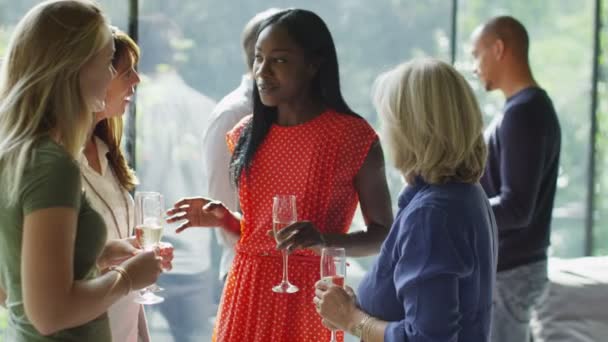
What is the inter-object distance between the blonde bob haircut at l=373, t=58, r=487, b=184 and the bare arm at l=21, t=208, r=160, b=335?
0.77 m

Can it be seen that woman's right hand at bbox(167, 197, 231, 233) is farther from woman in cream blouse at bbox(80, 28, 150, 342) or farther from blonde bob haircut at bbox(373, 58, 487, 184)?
blonde bob haircut at bbox(373, 58, 487, 184)

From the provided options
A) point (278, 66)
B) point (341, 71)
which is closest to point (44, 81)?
point (278, 66)

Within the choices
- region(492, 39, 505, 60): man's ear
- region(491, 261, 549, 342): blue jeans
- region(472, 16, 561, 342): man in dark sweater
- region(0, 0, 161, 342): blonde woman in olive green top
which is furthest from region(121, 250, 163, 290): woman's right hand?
region(492, 39, 505, 60): man's ear

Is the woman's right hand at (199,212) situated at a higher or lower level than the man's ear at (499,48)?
lower

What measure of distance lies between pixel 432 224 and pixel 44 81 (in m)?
0.89

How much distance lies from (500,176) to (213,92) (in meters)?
1.66

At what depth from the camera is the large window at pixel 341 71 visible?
14.2 ft

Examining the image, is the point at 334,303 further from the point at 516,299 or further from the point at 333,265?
the point at 516,299

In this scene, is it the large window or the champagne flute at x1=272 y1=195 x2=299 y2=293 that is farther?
the large window

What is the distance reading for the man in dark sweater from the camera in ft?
11.6

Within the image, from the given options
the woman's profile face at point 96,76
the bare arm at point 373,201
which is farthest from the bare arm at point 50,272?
the bare arm at point 373,201

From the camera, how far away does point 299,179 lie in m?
2.58

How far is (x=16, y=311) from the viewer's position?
1.81 meters

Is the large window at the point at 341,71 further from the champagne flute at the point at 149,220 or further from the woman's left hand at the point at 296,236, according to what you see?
the woman's left hand at the point at 296,236
